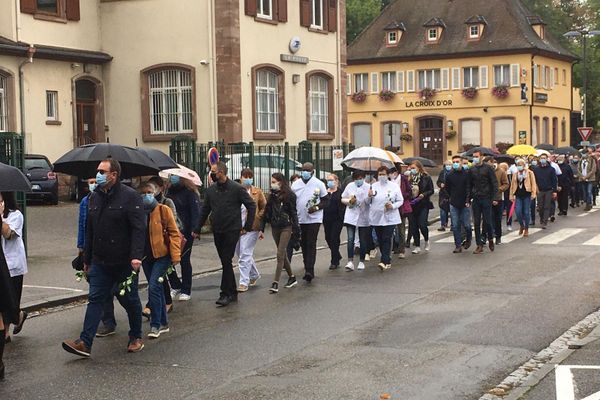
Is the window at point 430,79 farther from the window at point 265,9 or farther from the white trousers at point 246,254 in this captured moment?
the white trousers at point 246,254

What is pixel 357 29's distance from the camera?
7925 cm

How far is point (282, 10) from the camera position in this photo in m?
34.6

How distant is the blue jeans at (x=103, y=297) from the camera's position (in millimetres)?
9188

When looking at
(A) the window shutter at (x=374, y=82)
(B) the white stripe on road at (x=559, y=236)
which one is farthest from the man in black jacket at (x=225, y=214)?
(A) the window shutter at (x=374, y=82)

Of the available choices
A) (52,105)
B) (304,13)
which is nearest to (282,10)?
(304,13)

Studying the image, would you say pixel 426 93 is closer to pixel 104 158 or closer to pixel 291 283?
pixel 291 283

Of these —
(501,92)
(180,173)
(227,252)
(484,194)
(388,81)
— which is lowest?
(227,252)

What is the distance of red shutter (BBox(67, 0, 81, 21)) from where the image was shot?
107 feet

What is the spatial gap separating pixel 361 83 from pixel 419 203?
44873 millimetres

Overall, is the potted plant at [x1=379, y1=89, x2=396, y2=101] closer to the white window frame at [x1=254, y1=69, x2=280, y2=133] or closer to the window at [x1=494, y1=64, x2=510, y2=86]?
the window at [x1=494, y1=64, x2=510, y2=86]

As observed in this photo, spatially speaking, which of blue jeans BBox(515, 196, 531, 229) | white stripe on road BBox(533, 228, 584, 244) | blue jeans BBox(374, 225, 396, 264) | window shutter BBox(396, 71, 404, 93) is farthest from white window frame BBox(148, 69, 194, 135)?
window shutter BBox(396, 71, 404, 93)

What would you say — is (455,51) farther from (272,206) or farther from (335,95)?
(272,206)

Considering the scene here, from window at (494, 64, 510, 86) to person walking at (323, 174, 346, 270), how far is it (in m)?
43.9

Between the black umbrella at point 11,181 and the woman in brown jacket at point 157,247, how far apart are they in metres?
1.28
